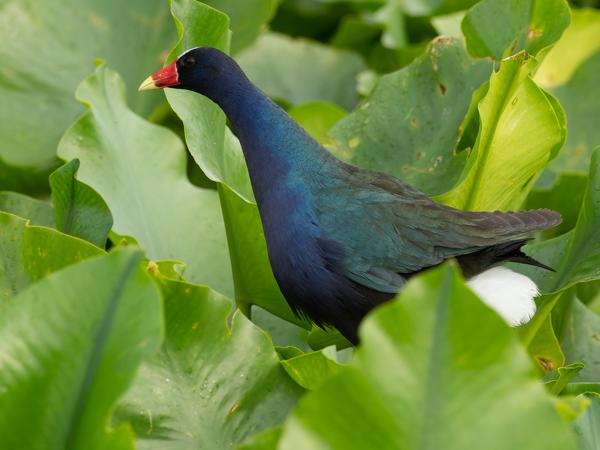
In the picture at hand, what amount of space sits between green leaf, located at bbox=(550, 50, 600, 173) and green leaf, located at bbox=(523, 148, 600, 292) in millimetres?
377

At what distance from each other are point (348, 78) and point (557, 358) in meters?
1.11

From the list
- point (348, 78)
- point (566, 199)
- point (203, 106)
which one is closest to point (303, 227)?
point (203, 106)

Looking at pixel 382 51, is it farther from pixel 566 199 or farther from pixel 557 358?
pixel 557 358

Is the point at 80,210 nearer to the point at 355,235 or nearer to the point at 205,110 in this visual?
the point at 205,110

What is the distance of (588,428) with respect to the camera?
3.85 feet

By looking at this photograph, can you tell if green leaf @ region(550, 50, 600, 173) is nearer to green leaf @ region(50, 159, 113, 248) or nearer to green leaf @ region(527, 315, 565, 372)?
green leaf @ region(527, 315, 565, 372)

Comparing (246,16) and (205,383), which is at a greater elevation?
(246,16)

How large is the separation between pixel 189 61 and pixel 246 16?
1.96ft

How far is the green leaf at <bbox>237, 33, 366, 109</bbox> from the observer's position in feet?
8.07

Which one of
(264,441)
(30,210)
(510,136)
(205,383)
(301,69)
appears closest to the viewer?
(264,441)

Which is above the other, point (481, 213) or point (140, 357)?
point (481, 213)

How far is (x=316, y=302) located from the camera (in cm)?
151

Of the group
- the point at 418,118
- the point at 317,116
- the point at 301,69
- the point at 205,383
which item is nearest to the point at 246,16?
the point at 317,116

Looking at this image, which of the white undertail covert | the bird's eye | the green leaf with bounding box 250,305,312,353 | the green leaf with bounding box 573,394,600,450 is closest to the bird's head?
the bird's eye
